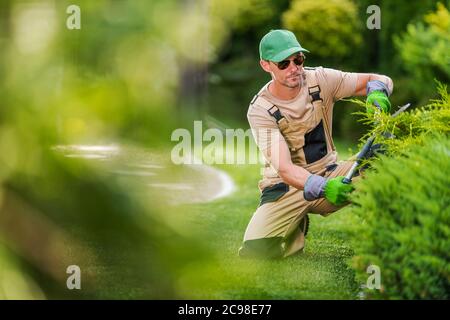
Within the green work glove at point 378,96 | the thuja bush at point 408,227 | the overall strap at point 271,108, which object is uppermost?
the green work glove at point 378,96

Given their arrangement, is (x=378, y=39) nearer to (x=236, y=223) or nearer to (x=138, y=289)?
(x=236, y=223)

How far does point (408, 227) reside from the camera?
10.5ft

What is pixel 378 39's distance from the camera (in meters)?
13.1

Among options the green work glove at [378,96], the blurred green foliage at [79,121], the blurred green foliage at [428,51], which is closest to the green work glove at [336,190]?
the green work glove at [378,96]

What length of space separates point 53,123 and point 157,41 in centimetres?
13

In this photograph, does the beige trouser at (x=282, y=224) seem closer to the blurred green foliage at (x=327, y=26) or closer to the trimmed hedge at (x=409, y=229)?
the trimmed hedge at (x=409, y=229)

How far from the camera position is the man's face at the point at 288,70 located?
15.4 ft

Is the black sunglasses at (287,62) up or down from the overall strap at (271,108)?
up

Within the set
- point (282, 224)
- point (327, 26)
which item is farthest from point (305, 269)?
point (327, 26)

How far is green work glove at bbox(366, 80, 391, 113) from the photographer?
4.36m

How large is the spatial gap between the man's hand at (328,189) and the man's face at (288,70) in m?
0.82

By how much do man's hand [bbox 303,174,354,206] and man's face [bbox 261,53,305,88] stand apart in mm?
817

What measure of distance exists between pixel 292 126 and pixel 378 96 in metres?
0.63
